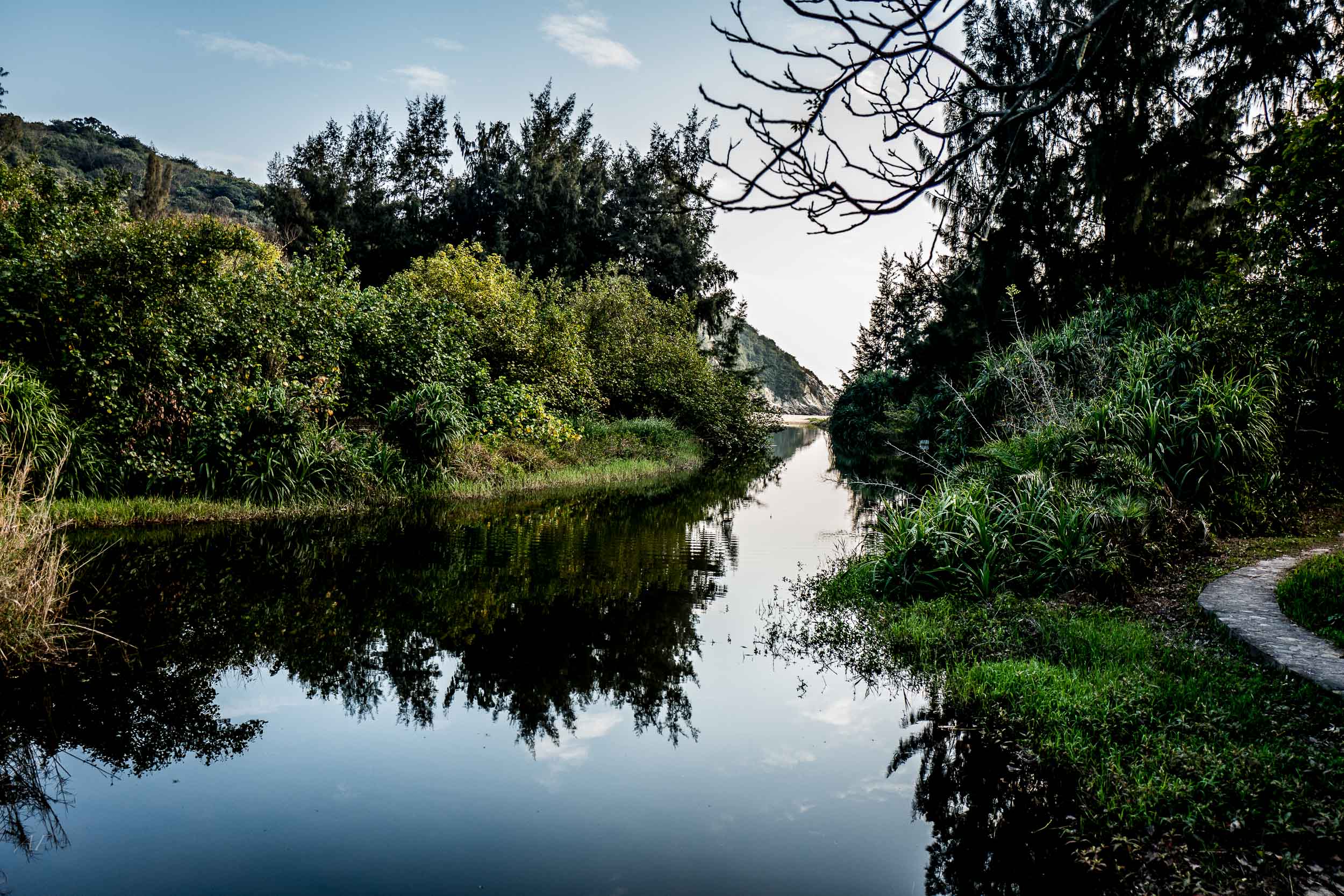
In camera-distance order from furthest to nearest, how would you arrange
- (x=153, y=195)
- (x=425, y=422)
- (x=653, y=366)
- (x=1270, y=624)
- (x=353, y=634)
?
(x=153, y=195), (x=653, y=366), (x=425, y=422), (x=353, y=634), (x=1270, y=624)

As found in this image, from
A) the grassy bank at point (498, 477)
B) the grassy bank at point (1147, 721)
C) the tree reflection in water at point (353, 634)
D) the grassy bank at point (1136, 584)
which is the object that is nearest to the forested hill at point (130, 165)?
the grassy bank at point (498, 477)

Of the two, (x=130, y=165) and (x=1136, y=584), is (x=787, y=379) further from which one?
(x=1136, y=584)

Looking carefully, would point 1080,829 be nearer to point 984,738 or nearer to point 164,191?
point 984,738

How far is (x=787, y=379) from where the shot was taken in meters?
134

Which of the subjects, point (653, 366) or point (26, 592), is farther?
point (653, 366)

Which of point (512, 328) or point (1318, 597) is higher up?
point (512, 328)

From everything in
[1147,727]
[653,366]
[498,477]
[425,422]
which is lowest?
[498,477]

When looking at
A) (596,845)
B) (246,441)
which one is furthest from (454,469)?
(596,845)

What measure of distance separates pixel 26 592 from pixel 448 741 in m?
3.44

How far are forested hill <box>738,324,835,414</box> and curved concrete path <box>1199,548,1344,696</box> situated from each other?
4437 inches

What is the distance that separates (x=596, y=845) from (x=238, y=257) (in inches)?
583

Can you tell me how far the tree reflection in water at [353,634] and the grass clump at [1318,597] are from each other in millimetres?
4838

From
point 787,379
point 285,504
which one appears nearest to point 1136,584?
point 285,504

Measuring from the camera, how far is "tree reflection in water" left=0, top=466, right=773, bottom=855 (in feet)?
16.4
